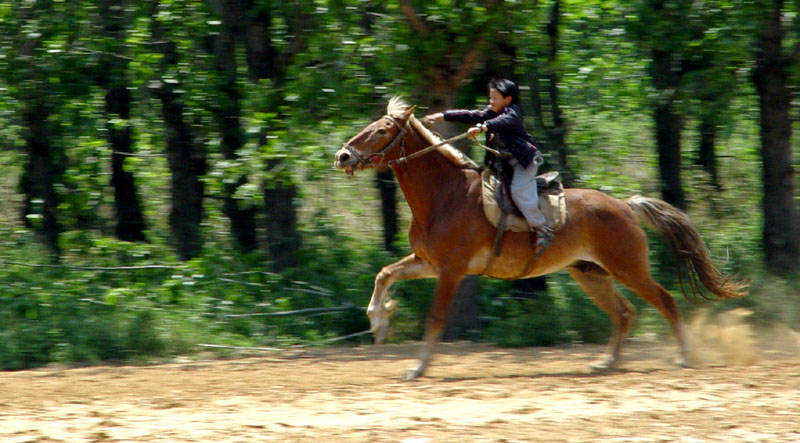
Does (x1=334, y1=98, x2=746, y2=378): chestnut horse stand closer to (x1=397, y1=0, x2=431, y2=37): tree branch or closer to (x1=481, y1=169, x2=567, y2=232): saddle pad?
(x1=481, y1=169, x2=567, y2=232): saddle pad

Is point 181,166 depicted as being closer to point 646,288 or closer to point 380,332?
point 380,332

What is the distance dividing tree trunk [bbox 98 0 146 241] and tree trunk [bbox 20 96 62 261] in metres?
0.97

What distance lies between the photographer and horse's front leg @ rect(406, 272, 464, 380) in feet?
28.1

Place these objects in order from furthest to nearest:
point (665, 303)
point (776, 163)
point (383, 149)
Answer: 1. point (776, 163)
2. point (665, 303)
3. point (383, 149)

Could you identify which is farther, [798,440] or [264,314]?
[264,314]

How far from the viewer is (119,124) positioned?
514 inches

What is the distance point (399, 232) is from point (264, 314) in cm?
450

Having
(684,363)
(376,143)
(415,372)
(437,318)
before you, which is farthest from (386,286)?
(684,363)

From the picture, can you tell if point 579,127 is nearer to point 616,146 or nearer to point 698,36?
point 616,146

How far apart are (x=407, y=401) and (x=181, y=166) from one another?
782 centimetres

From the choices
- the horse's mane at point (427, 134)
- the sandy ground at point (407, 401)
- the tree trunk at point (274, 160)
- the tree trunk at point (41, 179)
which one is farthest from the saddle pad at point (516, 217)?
the tree trunk at point (41, 179)

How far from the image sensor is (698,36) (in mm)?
11938

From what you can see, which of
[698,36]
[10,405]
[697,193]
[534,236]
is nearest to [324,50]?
[534,236]

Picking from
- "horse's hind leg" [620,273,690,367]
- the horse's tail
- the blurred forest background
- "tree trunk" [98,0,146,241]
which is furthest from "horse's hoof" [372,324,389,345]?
"tree trunk" [98,0,146,241]
